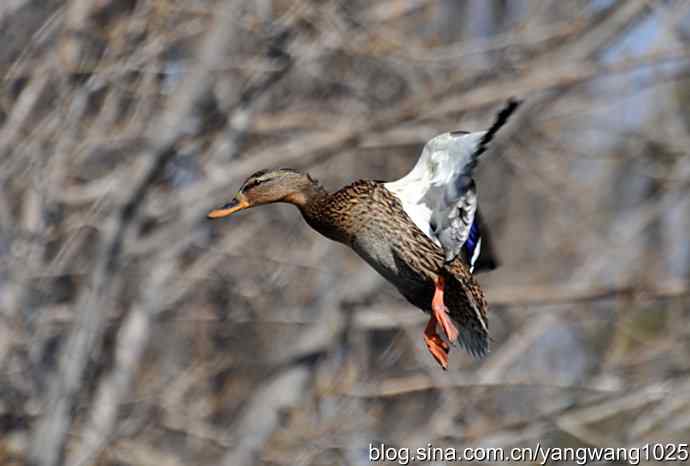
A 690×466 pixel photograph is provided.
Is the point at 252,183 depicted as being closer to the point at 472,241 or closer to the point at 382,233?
the point at 382,233

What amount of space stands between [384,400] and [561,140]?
2.03m

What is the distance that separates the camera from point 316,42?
707 centimetres

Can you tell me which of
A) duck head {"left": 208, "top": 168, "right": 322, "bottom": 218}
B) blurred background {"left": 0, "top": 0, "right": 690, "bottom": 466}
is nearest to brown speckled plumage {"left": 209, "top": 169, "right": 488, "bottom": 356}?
duck head {"left": 208, "top": 168, "right": 322, "bottom": 218}

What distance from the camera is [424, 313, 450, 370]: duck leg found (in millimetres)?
4773

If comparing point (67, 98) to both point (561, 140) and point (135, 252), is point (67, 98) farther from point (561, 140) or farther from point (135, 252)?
point (561, 140)

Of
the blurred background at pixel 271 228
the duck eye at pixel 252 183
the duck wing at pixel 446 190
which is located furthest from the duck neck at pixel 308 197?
the blurred background at pixel 271 228

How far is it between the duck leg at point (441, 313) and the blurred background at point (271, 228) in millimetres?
1475

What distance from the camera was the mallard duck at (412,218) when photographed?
480 cm

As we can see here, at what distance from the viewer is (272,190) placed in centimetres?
498

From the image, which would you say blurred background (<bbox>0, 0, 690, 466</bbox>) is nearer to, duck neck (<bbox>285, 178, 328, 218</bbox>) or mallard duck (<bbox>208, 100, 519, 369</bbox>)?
mallard duck (<bbox>208, 100, 519, 369</bbox>)

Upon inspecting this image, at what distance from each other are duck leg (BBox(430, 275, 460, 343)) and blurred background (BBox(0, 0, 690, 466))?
147cm

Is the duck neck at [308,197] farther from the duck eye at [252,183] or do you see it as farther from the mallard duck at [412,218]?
the duck eye at [252,183]

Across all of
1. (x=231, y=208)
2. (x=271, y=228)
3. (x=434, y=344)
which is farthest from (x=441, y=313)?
(x=271, y=228)

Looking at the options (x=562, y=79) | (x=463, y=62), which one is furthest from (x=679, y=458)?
(x=463, y=62)
